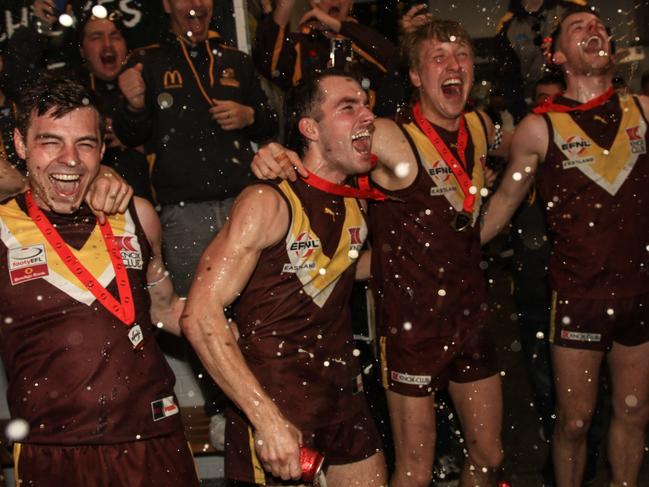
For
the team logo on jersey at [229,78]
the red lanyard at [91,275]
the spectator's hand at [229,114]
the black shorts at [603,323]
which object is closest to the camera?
the red lanyard at [91,275]

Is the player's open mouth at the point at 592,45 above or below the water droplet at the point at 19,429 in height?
above

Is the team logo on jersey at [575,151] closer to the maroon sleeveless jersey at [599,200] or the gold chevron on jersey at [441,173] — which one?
the maroon sleeveless jersey at [599,200]

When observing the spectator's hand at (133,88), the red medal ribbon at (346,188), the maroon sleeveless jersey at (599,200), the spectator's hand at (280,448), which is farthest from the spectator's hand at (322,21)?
the spectator's hand at (280,448)

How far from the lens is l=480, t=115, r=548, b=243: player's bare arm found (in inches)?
191

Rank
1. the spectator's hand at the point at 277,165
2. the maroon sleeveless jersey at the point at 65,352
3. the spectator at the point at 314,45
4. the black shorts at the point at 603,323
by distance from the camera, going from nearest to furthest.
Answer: the maroon sleeveless jersey at the point at 65,352
the spectator's hand at the point at 277,165
the black shorts at the point at 603,323
the spectator at the point at 314,45

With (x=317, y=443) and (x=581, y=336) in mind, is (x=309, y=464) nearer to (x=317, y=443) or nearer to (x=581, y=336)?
(x=317, y=443)

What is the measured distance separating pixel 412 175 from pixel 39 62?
3648mm

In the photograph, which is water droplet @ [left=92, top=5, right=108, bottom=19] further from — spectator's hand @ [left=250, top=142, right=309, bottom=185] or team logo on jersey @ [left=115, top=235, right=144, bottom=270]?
team logo on jersey @ [left=115, top=235, right=144, bottom=270]

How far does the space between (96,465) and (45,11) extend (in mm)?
4541

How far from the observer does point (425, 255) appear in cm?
455

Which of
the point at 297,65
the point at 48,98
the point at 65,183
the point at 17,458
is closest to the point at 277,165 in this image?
the point at 65,183

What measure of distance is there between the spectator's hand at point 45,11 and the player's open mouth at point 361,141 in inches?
145

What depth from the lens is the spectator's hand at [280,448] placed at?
3217mm

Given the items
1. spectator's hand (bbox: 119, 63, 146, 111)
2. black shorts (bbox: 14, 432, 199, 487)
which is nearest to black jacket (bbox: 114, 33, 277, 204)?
spectator's hand (bbox: 119, 63, 146, 111)
